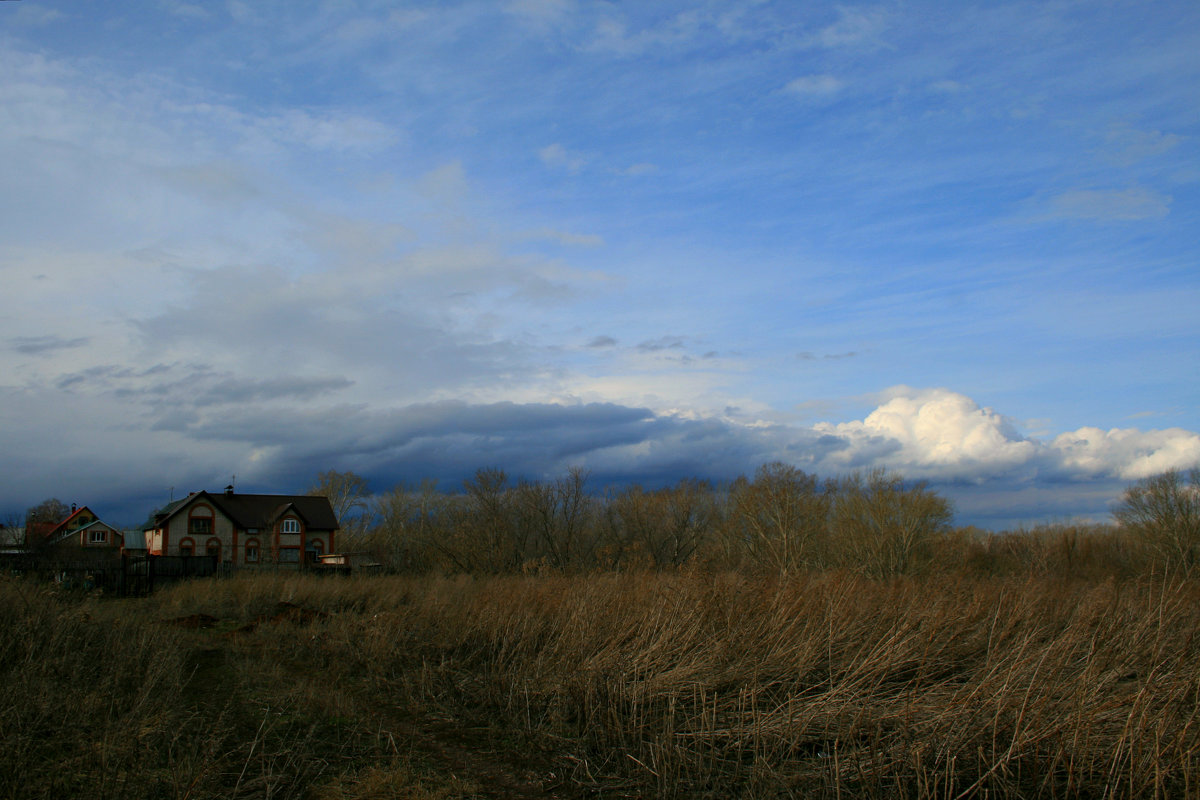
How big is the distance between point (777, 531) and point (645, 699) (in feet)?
125

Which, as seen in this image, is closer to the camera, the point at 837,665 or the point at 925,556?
the point at 837,665

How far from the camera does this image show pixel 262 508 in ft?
186

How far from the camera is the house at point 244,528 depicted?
52.1 meters

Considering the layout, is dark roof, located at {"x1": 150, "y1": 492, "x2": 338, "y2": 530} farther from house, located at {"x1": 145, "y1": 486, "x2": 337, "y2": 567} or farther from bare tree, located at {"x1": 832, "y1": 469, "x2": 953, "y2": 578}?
bare tree, located at {"x1": 832, "y1": 469, "x2": 953, "y2": 578}

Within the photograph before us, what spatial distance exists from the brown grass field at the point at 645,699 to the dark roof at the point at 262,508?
145 ft

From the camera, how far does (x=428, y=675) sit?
34.7 ft

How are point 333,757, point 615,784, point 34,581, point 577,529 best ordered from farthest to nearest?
1. point 577,529
2. point 34,581
3. point 333,757
4. point 615,784

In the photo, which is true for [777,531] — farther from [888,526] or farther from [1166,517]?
[1166,517]

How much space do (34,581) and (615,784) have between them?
38.7ft

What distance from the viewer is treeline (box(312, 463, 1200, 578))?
39531 mm

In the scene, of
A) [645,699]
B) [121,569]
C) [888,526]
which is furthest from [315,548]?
[645,699]

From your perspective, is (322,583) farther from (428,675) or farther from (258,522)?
(258,522)

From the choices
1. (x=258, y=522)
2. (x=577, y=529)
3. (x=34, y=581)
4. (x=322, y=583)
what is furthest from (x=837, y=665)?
(x=258, y=522)

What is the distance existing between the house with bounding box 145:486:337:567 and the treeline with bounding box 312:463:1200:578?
1086 cm
